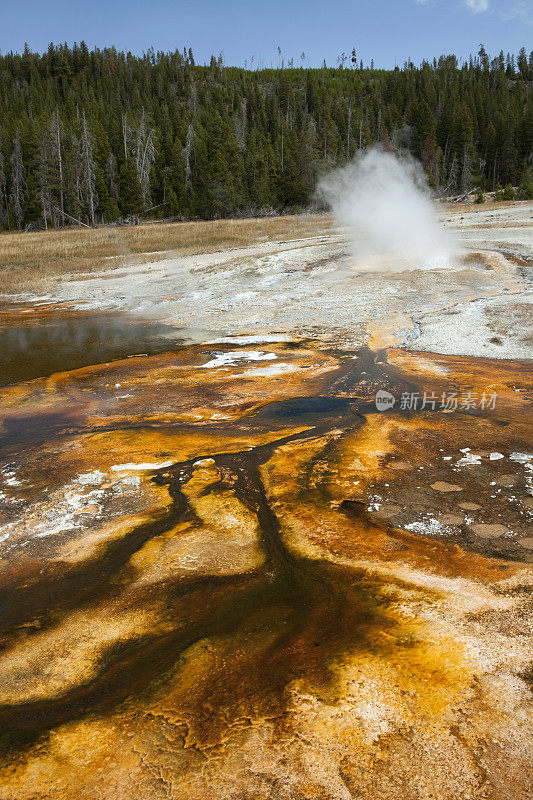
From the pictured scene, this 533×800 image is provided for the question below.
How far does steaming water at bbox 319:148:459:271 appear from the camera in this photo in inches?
578

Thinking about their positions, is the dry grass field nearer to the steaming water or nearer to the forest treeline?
the steaming water

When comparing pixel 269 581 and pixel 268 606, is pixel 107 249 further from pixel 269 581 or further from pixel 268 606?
pixel 268 606

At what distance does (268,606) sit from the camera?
2.89m

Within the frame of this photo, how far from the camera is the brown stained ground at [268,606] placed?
6.59 feet

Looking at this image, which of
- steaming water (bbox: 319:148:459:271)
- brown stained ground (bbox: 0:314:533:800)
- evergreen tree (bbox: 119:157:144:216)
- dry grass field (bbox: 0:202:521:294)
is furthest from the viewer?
evergreen tree (bbox: 119:157:144:216)

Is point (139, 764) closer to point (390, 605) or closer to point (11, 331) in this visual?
point (390, 605)

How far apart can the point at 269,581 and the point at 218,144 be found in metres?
43.5

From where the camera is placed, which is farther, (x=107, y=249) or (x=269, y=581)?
(x=107, y=249)

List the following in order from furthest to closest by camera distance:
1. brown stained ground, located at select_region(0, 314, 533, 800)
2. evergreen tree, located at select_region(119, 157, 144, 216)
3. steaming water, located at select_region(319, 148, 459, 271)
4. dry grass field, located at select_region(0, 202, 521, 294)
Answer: evergreen tree, located at select_region(119, 157, 144, 216) < dry grass field, located at select_region(0, 202, 521, 294) < steaming water, located at select_region(319, 148, 459, 271) < brown stained ground, located at select_region(0, 314, 533, 800)

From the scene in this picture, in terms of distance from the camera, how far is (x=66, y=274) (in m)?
18.5

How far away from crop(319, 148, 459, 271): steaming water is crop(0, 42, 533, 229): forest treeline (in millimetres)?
18373

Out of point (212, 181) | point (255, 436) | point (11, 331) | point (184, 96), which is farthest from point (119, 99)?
point (255, 436)

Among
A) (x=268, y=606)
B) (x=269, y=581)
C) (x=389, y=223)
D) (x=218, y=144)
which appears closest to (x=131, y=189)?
(x=218, y=144)

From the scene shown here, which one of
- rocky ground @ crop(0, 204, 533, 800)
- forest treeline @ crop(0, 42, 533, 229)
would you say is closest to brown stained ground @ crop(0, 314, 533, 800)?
rocky ground @ crop(0, 204, 533, 800)
